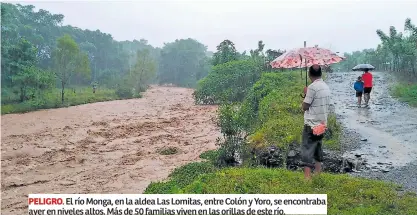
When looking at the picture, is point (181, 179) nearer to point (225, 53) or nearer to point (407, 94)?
point (407, 94)

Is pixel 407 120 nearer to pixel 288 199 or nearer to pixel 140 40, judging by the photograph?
pixel 288 199

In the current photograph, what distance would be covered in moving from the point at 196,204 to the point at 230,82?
81.8 feet

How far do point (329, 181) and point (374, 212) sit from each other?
1093mm

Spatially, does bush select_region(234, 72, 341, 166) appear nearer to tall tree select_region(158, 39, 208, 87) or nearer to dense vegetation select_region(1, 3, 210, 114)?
dense vegetation select_region(1, 3, 210, 114)

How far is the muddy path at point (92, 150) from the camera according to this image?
10.5 meters

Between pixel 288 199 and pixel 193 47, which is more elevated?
pixel 193 47

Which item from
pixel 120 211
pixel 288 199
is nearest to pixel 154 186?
pixel 120 211

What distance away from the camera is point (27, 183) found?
10.9m

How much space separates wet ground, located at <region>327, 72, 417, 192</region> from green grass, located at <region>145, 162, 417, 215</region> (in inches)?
31.0

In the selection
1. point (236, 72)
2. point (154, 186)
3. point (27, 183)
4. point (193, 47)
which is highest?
point (193, 47)

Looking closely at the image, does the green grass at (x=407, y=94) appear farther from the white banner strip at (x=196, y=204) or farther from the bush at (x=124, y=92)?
the bush at (x=124, y=92)

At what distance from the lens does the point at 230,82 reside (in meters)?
29.5

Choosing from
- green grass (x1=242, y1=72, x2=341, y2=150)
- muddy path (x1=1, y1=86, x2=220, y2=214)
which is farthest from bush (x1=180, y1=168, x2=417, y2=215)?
muddy path (x1=1, y1=86, x2=220, y2=214)

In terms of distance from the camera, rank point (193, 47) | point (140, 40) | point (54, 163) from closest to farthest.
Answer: point (54, 163) → point (193, 47) → point (140, 40)
